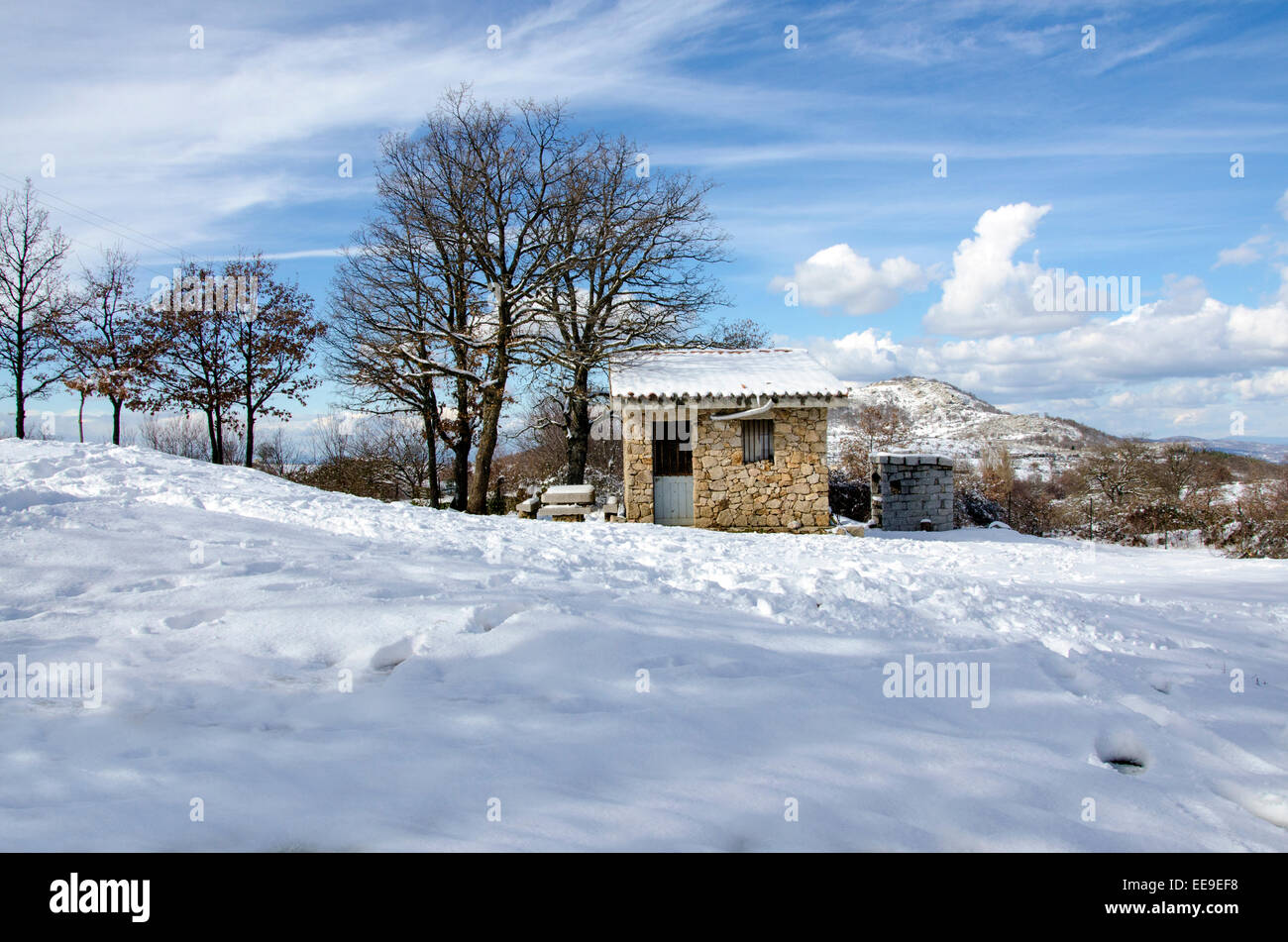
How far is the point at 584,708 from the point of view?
3.46 metres

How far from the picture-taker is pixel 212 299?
67.0 ft

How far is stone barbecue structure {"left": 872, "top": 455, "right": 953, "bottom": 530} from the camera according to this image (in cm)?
1914

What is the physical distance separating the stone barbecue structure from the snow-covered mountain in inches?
316

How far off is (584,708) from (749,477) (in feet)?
39.7

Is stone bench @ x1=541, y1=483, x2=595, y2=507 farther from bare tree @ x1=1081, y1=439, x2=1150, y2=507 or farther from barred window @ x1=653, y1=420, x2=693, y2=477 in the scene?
bare tree @ x1=1081, y1=439, x2=1150, y2=507

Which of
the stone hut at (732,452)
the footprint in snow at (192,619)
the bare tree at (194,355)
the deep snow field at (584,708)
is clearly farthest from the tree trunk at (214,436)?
the footprint in snow at (192,619)

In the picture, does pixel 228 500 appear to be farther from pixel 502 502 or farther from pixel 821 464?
pixel 502 502

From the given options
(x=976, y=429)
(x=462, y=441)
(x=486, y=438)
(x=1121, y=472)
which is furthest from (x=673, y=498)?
(x=976, y=429)

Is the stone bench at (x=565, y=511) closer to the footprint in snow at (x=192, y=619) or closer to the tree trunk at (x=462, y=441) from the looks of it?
the tree trunk at (x=462, y=441)

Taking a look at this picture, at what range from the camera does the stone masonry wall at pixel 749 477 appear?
15172 mm

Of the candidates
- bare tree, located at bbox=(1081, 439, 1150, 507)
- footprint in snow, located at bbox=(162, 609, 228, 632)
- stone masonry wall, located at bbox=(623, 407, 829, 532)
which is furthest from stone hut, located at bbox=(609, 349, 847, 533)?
bare tree, located at bbox=(1081, 439, 1150, 507)

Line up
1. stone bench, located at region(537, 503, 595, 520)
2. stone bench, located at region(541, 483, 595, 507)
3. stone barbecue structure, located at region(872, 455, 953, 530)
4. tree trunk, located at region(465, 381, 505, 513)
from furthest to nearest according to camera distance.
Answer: stone barbecue structure, located at region(872, 455, 953, 530) → tree trunk, located at region(465, 381, 505, 513) → stone bench, located at region(541, 483, 595, 507) → stone bench, located at region(537, 503, 595, 520)
